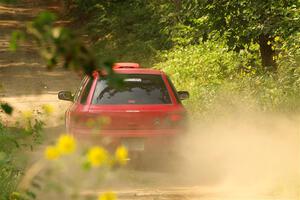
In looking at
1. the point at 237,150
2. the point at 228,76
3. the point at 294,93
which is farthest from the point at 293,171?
the point at 228,76

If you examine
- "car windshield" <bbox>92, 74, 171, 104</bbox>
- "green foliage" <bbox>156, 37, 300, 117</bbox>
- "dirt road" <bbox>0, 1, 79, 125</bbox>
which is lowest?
A: "dirt road" <bbox>0, 1, 79, 125</bbox>

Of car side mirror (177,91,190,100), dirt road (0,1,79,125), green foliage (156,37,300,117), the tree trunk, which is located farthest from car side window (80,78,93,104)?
the tree trunk

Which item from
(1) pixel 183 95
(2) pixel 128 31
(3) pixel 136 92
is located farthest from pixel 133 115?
(2) pixel 128 31

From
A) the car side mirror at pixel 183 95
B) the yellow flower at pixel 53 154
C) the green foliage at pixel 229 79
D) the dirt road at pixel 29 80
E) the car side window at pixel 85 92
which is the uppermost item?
the yellow flower at pixel 53 154

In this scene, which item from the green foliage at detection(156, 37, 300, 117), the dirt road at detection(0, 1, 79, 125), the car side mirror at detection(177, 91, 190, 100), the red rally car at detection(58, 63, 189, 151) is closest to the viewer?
the red rally car at detection(58, 63, 189, 151)

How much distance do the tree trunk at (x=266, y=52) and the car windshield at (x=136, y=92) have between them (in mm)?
5708

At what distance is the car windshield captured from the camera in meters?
12.0

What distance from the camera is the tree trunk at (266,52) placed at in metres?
17.7

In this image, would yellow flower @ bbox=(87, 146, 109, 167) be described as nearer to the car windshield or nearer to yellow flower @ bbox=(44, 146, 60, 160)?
yellow flower @ bbox=(44, 146, 60, 160)

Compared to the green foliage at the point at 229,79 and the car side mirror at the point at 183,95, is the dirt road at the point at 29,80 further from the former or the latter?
the car side mirror at the point at 183,95

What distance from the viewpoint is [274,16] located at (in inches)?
615

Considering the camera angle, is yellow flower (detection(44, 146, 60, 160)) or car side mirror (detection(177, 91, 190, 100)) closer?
yellow flower (detection(44, 146, 60, 160))

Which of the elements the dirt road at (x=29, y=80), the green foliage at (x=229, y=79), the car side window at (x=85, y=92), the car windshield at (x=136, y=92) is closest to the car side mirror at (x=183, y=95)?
the car windshield at (x=136, y=92)

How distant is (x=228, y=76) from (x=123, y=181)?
29.2ft
